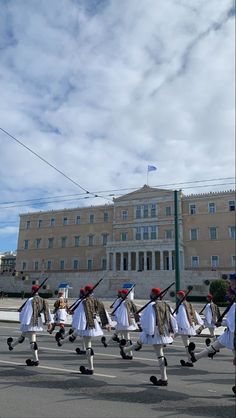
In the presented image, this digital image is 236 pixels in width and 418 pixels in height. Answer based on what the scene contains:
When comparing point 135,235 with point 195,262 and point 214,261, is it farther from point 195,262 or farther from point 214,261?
point 214,261

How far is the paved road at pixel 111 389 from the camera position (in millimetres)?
6102

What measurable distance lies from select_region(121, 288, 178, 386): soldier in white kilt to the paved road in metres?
0.41

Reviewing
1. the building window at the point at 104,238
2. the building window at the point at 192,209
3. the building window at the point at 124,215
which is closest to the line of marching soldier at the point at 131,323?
the building window at the point at 192,209

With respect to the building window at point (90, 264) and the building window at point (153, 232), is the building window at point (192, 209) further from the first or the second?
the building window at point (90, 264)

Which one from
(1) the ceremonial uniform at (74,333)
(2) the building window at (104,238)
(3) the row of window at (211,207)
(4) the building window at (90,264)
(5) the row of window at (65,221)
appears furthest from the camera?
(5) the row of window at (65,221)

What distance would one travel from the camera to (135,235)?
70.8 metres

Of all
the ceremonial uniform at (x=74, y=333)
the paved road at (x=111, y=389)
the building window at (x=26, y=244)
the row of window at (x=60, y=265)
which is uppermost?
the building window at (x=26, y=244)

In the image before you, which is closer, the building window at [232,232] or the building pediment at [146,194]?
the building window at [232,232]

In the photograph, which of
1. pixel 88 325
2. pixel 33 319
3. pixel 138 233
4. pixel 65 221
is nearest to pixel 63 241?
pixel 65 221

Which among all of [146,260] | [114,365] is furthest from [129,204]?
[114,365]

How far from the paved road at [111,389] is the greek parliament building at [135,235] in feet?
173

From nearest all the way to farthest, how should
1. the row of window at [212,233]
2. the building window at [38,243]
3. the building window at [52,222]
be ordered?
the row of window at [212,233] < the building window at [52,222] < the building window at [38,243]

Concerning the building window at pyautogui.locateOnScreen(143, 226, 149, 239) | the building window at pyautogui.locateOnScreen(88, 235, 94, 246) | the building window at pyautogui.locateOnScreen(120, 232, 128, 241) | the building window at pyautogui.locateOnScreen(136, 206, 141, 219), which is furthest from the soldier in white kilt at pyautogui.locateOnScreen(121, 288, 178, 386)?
the building window at pyautogui.locateOnScreen(88, 235, 94, 246)

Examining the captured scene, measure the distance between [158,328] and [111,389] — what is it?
4.80 feet
